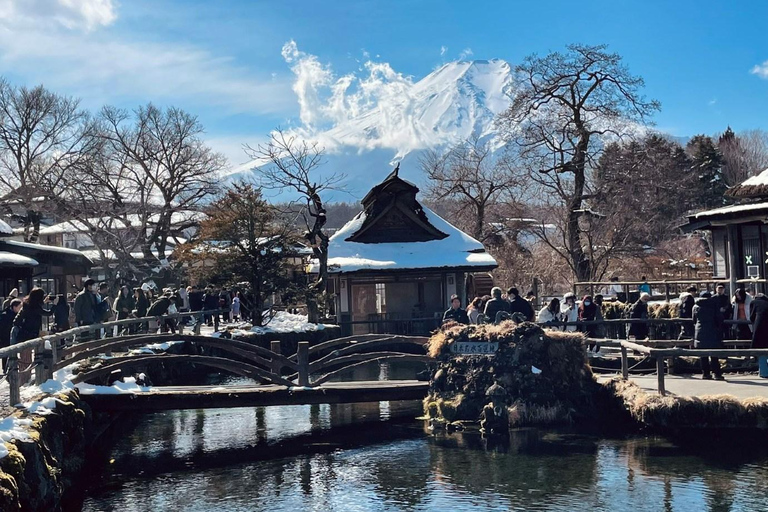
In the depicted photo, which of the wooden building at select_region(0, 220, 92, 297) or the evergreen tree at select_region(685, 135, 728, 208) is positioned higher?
the evergreen tree at select_region(685, 135, 728, 208)

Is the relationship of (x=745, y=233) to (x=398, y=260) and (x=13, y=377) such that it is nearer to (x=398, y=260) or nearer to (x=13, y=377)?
(x=398, y=260)

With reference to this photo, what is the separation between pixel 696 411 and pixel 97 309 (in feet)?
46.2

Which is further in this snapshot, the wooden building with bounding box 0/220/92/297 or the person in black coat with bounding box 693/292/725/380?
the wooden building with bounding box 0/220/92/297

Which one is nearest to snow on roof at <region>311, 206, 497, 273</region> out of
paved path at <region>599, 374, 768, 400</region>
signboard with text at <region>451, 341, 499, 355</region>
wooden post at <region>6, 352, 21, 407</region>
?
signboard with text at <region>451, 341, 499, 355</region>

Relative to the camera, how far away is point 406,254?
32.1m

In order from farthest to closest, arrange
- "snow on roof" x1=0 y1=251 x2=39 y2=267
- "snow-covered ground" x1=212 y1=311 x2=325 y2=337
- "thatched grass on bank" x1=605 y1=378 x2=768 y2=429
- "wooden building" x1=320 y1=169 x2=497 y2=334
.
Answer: "wooden building" x1=320 y1=169 x2=497 y2=334 < "snow-covered ground" x1=212 y1=311 x2=325 y2=337 < "snow on roof" x1=0 y1=251 x2=39 y2=267 < "thatched grass on bank" x1=605 y1=378 x2=768 y2=429

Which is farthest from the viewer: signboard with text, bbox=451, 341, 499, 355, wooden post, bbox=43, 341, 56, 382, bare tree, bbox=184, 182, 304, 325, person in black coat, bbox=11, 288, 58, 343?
bare tree, bbox=184, 182, 304, 325

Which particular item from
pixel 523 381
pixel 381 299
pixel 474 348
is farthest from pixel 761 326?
pixel 381 299

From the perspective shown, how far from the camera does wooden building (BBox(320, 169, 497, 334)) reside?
3147cm

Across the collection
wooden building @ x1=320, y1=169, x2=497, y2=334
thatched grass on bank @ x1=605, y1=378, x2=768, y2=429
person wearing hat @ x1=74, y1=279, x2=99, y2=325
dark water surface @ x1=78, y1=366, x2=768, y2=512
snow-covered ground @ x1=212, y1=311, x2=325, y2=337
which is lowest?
dark water surface @ x1=78, y1=366, x2=768, y2=512

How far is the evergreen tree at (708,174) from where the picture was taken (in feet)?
170

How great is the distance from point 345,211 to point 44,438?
125633 mm

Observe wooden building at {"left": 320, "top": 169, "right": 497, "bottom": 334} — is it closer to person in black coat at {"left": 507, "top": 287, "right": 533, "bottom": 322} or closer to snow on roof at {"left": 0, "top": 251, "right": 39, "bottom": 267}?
snow on roof at {"left": 0, "top": 251, "right": 39, "bottom": 267}

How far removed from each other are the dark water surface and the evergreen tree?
40.6 metres
